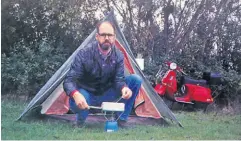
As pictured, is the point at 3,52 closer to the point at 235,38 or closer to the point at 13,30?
the point at 13,30

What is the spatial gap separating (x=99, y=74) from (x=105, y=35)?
360 millimetres

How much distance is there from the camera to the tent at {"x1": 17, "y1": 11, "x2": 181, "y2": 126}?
381 centimetres

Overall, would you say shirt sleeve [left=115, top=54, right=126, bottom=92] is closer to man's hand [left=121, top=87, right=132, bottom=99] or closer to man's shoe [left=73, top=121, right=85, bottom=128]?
man's hand [left=121, top=87, right=132, bottom=99]

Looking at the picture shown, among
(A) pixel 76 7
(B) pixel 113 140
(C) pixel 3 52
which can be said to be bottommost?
(B) pixel 113 140

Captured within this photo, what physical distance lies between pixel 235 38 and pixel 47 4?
6.26 feet

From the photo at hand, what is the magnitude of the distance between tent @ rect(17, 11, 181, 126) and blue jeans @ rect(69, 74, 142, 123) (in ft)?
0.48

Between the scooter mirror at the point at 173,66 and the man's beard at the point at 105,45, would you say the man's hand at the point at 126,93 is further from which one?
the scooter mirror at the point at 173,66

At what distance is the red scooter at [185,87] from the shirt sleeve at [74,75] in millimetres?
1014

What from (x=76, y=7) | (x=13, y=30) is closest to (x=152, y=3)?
(x=76, y=7)

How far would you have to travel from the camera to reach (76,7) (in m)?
4.10

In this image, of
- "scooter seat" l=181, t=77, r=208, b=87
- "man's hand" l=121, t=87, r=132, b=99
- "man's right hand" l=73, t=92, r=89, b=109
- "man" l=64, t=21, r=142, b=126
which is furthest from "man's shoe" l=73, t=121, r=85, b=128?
"scooter seat" l=181, t=77, r=208, b=87

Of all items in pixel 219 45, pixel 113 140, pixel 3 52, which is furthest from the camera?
pixel 219 45

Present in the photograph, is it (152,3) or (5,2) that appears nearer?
(5,2)

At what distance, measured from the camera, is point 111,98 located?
3.69 metres
